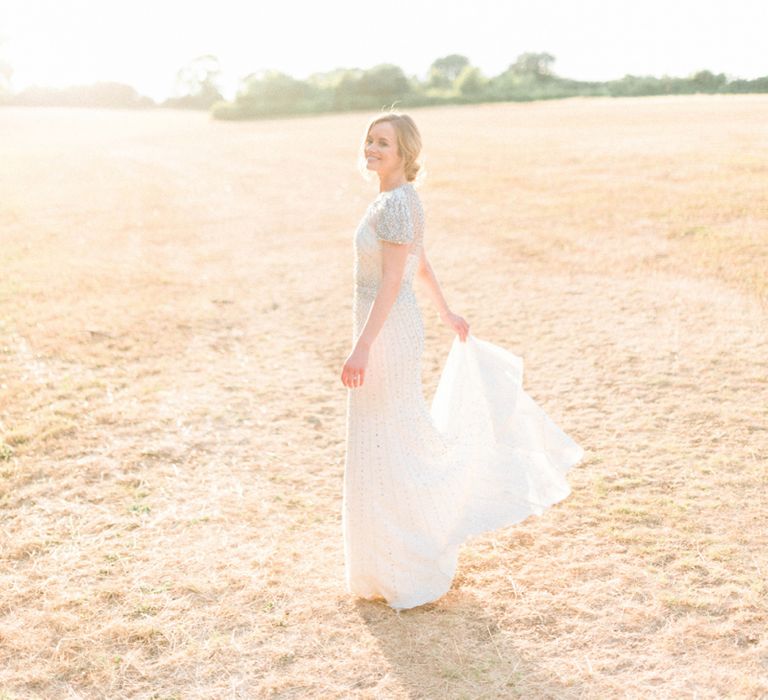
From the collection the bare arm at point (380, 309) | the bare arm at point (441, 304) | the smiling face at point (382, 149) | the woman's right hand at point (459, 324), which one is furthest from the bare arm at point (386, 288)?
the woman's right hand at point (459, 324)

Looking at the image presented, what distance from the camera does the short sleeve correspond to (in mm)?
3801

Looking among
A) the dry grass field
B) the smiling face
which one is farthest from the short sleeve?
the dry grass field

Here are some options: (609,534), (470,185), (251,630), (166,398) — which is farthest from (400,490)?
(470,185)

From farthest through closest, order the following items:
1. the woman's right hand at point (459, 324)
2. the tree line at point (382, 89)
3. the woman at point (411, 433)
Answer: the tree line at point (382, 89), the woman's right hand at point (459, 324), the woman at point (411, 433)

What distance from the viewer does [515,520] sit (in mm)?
4469

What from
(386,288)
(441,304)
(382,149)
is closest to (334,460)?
(441,304)

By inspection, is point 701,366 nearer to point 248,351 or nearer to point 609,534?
point 609,534

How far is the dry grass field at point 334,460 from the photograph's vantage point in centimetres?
401

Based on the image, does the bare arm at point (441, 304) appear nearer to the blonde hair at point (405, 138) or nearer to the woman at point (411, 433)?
the woman at point (411, 433)

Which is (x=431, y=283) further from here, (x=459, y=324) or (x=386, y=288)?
(x=386, y=288)

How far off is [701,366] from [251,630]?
18.9 ft

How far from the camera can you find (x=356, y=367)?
12.8 ft

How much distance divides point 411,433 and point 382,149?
1.45m

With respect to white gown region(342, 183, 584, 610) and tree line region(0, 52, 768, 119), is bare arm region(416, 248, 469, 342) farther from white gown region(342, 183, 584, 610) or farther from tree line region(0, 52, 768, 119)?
tree line region(0, 52, 768, 119)
